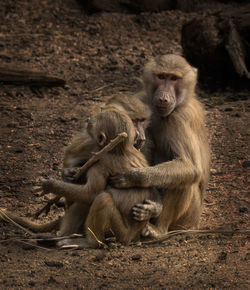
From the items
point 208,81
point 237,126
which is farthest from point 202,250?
point 208,81

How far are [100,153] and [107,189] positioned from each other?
402mm

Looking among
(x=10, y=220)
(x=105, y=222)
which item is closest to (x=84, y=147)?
(x=105, y=222)

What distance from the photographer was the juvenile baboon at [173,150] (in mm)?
6121

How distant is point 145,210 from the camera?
232 inches

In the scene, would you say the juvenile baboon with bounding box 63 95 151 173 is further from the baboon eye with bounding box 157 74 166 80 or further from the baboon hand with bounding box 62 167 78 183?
the baboon eye with bounding box 157 74 166 80

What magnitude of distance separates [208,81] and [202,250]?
18.9ft

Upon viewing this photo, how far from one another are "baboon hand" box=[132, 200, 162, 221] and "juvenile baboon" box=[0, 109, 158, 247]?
0.06 metres

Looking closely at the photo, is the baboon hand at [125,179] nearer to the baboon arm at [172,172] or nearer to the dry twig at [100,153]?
the baboon arm at [172,172]

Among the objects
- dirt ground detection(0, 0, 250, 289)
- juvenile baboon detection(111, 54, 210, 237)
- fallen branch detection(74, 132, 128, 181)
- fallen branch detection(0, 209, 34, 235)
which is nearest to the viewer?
dirt ground detection(0, 0, 250, 289)

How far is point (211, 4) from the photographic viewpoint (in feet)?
44.5

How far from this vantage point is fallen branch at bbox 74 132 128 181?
220 inches

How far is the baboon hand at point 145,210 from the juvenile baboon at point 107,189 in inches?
2.4

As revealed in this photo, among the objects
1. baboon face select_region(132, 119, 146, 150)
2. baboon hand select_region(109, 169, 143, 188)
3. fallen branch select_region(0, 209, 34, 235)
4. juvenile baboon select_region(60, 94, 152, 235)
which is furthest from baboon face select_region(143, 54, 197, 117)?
fallen branch select_region(0, 209, 34, 235)

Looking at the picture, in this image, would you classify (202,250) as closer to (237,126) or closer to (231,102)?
(237,126)
